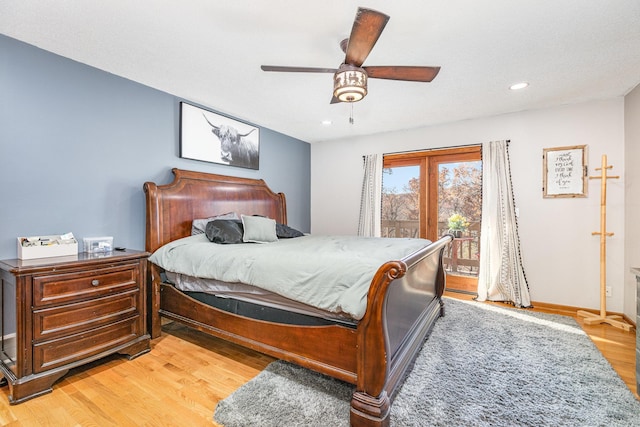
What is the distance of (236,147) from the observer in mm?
3943

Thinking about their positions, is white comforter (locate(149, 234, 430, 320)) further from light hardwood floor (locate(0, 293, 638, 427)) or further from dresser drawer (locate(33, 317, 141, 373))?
light hardwood floor (locate(0, 293, 638, 427))

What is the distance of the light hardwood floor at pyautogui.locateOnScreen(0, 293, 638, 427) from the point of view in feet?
5.49

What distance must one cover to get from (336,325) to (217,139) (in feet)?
9.57

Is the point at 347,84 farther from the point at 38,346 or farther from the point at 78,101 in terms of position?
the point at 38,346

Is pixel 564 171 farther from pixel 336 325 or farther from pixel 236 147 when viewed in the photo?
pixel 236 147

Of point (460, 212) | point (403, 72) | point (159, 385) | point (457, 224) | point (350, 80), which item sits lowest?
point (159, 385)

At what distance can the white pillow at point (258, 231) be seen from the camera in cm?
306

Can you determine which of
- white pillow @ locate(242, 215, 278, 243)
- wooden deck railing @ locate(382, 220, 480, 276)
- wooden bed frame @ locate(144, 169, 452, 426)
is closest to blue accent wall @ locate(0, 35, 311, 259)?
wooden bed frame @ locate(144, 169, 452, 426)

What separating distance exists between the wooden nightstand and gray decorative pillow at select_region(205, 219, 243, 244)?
0.67m

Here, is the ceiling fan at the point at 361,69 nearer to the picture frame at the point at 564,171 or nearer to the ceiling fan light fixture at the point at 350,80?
the ceiling fan light fixture at the point at 350,80

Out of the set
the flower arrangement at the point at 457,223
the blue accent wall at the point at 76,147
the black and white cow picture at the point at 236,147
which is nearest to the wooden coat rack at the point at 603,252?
the flower arrangement at the point at 457,223

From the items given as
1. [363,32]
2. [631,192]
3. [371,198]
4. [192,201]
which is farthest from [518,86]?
[192,201]

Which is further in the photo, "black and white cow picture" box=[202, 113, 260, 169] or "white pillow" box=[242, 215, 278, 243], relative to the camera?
"black and white cow picture" box=[202, 113, 260, 169]

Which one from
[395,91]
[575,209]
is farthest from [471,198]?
[395,91]
